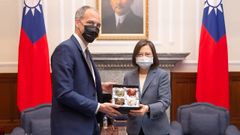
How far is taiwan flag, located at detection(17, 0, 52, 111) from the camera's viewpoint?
15.2ft

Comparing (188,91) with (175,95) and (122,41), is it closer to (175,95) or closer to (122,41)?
(175,95)

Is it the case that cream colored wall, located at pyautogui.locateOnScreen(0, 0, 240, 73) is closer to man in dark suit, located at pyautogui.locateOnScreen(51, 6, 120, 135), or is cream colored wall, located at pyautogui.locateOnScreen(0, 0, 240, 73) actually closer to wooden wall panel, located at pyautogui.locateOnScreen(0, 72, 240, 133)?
wooden wall panel, located at pyautogui.locateOnScreen(0, 72, 240, 133)

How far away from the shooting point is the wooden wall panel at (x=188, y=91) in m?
5.19

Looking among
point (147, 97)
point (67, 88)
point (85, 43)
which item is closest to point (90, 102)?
point (67, 88)

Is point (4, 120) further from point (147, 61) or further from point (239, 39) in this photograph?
point (239, 39)

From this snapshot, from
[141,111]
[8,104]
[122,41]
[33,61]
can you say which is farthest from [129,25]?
[141,111]

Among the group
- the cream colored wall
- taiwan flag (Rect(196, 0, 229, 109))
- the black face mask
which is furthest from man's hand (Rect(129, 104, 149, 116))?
the cream colored wall

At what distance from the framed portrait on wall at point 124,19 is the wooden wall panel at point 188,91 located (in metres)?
0.79

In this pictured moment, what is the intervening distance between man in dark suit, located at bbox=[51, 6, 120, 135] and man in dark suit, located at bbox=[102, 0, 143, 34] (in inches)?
120

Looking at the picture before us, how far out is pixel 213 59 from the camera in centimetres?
472

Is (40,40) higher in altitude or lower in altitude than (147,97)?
higher

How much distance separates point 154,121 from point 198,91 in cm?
221

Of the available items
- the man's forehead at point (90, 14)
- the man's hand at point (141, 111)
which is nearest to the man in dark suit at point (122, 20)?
the man's hand at point (141, 111)

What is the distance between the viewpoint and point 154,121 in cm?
270
